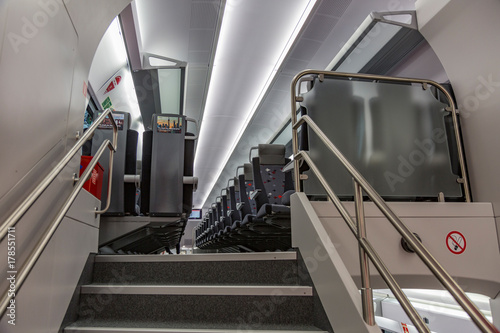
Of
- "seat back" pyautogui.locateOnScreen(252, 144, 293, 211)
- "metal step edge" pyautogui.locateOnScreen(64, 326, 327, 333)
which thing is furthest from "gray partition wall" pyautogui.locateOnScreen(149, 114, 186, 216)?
"metal step edge" pyautogui.locateOnScreen(64, 326, 327, 333)

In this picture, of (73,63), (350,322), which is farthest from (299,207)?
(73,63)

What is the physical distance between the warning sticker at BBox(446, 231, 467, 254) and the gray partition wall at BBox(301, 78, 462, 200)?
1.27 feet

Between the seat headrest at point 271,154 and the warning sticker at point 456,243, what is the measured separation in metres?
3.25

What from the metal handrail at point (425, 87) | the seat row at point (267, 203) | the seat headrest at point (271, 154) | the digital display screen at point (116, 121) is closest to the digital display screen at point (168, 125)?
the digital display screen at point (116, 121)

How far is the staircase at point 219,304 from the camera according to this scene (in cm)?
192

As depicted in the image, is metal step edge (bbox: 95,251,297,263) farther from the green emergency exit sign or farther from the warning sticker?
A: the green emergency exit sign

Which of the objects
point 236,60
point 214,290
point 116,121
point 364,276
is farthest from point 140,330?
point 236,60

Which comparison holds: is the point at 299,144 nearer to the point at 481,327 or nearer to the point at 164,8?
the point at 481,327

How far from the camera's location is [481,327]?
3.30 feet

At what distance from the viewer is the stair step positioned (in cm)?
235

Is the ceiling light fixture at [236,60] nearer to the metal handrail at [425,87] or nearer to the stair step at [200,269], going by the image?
the metal handrail at [425,87]

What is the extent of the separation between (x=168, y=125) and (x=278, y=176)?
196 cm

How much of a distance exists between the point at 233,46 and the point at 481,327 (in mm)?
5038

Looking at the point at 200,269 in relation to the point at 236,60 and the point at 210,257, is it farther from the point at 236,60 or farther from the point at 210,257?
the point at 236,60
